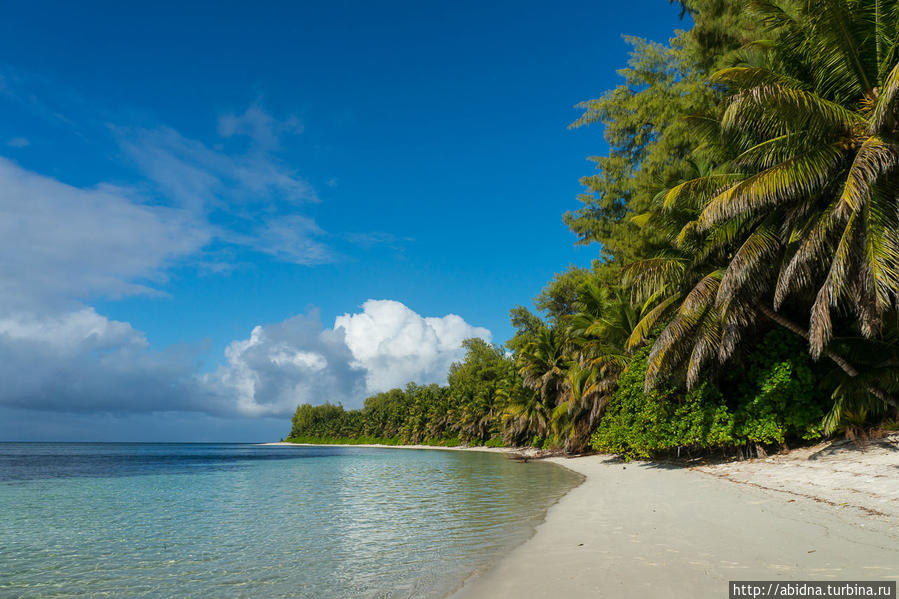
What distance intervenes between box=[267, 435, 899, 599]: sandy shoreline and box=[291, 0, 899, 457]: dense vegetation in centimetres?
219

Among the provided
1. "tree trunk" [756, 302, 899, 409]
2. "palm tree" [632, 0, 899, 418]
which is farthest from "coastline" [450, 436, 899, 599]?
"palm tree" [632, 0, 899, 418]

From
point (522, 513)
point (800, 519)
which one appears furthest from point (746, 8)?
point (522, 513)

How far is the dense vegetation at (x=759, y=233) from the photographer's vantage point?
9.65 m

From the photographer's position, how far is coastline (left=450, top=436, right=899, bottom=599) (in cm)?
470

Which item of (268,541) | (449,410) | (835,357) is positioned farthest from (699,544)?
(449,410)

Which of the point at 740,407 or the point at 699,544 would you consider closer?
the point at 699,544

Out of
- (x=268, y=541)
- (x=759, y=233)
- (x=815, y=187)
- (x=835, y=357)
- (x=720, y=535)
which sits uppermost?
(x=815, y=187)

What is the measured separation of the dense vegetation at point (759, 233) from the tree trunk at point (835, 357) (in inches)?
1.9

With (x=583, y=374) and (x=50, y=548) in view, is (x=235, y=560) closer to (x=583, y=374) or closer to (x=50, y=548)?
(x=50, y=548)

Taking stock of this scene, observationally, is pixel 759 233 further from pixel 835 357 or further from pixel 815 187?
pixel 835 357

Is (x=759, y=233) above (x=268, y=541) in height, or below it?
above

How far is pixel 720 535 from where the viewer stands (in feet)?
21.5

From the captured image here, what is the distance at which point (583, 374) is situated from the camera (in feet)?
84.1

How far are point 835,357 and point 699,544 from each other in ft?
28.7
